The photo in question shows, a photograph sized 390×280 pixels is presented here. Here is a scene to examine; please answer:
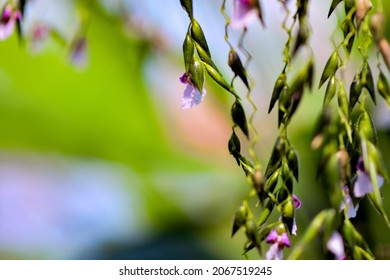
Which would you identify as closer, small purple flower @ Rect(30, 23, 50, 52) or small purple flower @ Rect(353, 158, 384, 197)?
small purple flower @ Rect(353, 158, 384, 197)

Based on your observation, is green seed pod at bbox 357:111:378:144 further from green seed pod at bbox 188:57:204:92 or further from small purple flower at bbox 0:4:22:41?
small purple flower at bbox 0:4:22:41

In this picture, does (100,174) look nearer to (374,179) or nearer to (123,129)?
(123,129)

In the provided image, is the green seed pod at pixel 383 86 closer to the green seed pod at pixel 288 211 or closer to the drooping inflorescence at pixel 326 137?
the drooping inflorescence at pixel 326 137

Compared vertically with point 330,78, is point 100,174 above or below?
above

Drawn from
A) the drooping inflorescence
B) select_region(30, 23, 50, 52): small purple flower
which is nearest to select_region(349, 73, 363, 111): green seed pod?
the drooping inflorescence

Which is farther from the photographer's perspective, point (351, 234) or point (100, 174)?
point (100, 174)
